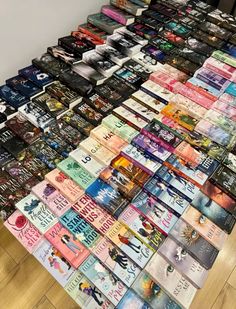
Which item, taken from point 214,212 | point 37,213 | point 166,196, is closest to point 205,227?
point 214,212

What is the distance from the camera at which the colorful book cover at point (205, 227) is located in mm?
1096

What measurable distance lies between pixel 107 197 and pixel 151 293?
375mm

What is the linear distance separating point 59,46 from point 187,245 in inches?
49.8

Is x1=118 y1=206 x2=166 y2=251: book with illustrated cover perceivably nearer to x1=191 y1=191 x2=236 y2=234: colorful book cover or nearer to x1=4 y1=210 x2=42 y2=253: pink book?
x1=191 y1=191 x2=236 y2=234: colorful book cover

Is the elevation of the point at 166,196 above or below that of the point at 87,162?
above

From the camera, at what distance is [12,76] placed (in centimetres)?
154

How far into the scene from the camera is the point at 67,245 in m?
1.06

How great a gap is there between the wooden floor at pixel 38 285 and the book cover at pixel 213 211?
328mm

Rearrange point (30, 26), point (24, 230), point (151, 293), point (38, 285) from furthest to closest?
point (30, 26), point (38, 285), point (24, 230), point (151, 293)

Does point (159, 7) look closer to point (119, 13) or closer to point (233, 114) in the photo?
point (119, 13)

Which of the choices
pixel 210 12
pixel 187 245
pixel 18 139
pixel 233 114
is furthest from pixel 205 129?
pixel 210 12

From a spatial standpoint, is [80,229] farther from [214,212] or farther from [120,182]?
[214,212]

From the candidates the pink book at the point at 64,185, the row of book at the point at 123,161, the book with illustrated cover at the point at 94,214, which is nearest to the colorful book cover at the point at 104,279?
the row of book at the point at 123,161

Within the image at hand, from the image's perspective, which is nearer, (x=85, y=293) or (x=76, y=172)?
(x=85, y=293)
